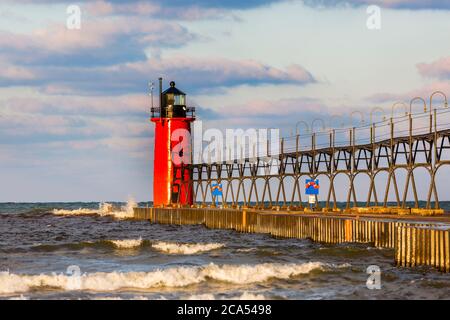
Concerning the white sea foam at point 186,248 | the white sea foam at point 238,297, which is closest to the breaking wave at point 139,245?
the white sea foam at point 186,248

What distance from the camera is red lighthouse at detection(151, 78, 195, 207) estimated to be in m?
78.2

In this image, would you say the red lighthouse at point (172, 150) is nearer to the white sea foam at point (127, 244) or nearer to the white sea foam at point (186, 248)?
the white sea foam at point (127, 244)

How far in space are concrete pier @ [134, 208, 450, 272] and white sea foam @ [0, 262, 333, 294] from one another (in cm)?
364

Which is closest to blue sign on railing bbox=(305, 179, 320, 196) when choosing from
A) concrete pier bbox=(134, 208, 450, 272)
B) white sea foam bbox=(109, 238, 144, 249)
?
concrete pier bbox=(134, 208, 450, 272)

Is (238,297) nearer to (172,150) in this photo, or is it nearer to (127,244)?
(127,244)

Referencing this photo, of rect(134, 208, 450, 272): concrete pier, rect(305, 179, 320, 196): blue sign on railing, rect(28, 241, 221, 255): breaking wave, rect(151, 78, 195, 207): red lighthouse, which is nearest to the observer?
rect(134, 208, 450, 272): concrete pier

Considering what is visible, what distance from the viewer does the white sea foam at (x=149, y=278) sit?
28734mm

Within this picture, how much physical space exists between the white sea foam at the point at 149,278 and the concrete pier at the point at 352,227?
3.64 m

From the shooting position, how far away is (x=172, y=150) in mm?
79250

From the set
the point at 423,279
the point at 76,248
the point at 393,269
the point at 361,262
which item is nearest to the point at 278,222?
the point at 76,248

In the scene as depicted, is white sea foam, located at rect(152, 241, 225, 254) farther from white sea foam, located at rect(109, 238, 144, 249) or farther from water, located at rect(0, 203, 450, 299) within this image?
white sea foam, located at rect(109, 238, 144, 249)
